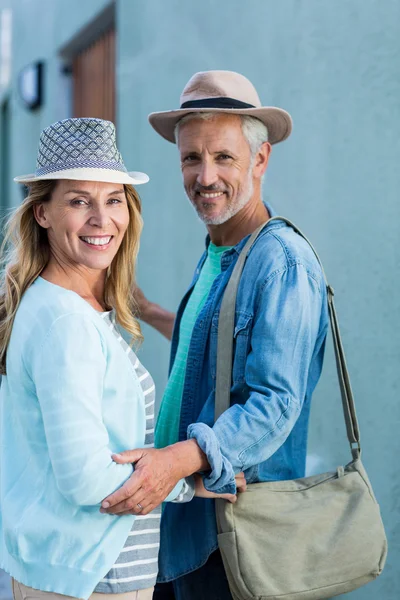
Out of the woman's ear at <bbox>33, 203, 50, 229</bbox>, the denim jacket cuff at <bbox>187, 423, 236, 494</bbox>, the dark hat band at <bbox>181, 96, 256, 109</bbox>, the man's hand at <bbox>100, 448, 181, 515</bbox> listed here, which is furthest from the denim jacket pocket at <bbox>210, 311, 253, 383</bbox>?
the dark hat band at <bbox>181, 96, 256, 109</bbox>

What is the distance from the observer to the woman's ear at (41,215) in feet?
6.55

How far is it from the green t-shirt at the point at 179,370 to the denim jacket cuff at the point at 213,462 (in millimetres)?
407

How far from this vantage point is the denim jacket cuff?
74.7 inches

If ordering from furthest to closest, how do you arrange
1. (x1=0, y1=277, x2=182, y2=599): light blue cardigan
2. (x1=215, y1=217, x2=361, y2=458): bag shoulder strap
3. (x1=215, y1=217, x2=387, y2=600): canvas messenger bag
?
(x1=215, y1=217, x2=361, y2=458): bag shoulder strap
(x1=215, y1=217, x2=387, y2=600): canvas messenger bag
(x1=0, y1=277, x2=182, y2=599): light blue cardigan

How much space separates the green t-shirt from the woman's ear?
0.59 metres

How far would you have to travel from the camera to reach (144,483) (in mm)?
1809

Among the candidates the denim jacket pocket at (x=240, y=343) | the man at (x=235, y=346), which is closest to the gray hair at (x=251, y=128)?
the man at (x=235, y=346)

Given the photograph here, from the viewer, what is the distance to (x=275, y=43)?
3291 millimetres

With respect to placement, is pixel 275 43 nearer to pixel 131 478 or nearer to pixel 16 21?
pixel 131 478

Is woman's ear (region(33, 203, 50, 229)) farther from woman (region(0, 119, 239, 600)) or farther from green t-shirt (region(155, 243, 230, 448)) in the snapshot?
green t-shirt (region(155, 243, 230, 448))

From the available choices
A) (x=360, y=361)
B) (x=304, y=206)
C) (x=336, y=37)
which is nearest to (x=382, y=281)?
(x=360, y=361)

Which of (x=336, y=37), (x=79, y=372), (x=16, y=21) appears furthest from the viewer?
(x=16, y=21)

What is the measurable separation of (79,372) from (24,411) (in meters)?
0.20

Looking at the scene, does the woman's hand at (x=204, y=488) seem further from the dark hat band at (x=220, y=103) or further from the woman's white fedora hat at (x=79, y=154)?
the dark hat band at (x=220, y=103)
